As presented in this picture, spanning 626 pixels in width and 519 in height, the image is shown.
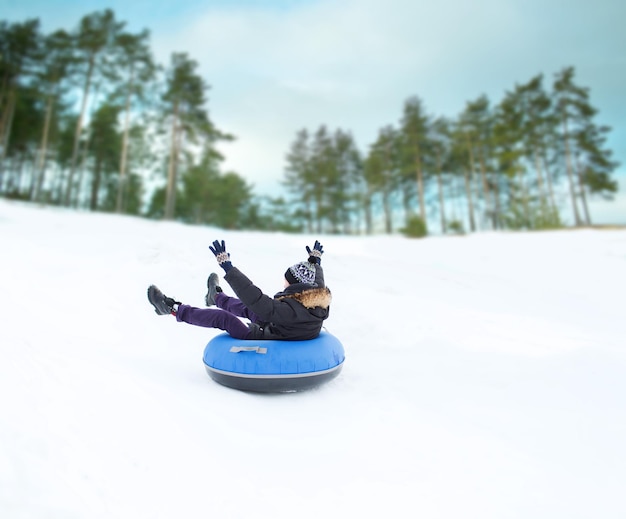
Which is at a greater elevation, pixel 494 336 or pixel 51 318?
pixel 51 318

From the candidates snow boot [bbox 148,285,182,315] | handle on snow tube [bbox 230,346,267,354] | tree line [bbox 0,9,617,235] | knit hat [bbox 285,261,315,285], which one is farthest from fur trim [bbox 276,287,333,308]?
tree line [bbox 0,9,617,235]

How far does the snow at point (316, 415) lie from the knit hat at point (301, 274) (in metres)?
1.05

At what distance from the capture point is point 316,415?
2838 millimetres

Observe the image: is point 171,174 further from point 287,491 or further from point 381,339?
point 287,491

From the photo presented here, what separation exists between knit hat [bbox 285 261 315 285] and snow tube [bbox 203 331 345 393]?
0.59 metres

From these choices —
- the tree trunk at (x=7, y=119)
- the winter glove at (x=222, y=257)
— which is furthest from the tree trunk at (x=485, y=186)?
the tree trunk at (x=7, y=119)

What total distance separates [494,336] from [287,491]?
12.3ft

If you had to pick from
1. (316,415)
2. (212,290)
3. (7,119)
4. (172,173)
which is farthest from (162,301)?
(7,119)

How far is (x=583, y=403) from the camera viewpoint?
3074mm

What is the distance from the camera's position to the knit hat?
3.34m

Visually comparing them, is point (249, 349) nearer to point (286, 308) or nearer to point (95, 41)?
point (286, 308)

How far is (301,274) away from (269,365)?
0.89 meters

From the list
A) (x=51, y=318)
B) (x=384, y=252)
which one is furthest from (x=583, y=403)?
(x=384, y=252)

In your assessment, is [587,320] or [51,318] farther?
[587,320]
